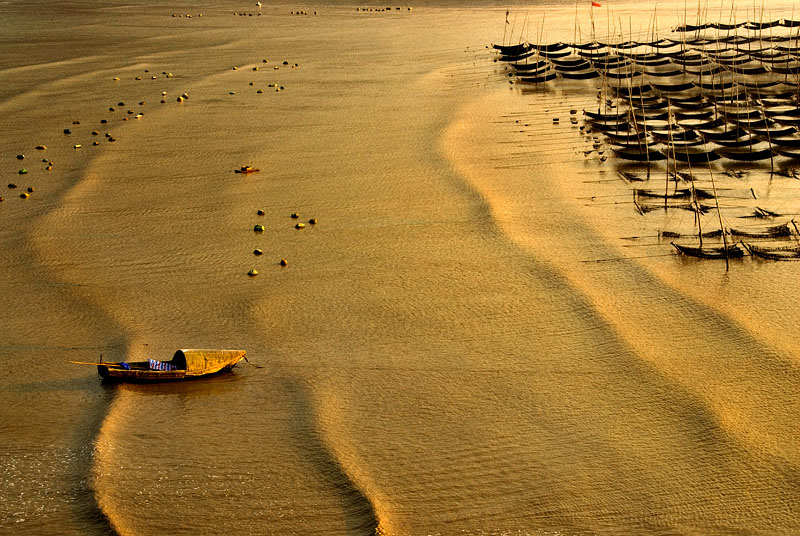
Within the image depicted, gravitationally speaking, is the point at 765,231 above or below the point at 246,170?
below

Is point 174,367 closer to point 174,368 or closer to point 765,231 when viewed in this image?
point 174,368

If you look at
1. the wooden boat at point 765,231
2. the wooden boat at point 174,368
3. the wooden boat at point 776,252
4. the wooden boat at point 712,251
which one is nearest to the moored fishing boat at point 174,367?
the wooden boat at point 174,368

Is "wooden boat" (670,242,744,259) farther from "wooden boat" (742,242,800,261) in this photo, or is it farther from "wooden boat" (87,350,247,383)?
"wooden boat" (87,350,247,383)

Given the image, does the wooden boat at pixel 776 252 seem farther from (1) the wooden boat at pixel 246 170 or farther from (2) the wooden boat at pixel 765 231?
(1) the wooden boat at pixel 246 170

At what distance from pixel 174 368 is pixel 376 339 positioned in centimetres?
266

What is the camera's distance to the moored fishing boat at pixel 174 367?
11094 mm

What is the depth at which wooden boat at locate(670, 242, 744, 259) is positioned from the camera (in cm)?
1520

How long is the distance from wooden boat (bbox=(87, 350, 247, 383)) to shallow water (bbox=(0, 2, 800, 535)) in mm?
146

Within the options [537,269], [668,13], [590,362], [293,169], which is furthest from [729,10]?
[590,362]

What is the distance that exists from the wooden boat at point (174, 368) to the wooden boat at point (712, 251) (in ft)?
25.0

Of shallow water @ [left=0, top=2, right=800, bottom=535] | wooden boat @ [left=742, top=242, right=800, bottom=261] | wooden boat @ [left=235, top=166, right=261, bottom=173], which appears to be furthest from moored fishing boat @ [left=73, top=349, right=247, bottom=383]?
wooden boat @ [left=235, top=166, right=261, bottom=173]

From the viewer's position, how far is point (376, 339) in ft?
41.1

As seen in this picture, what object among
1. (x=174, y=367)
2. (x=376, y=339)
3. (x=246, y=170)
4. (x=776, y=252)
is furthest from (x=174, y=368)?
(x=776, y=252)

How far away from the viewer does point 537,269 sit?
48.5 ft
